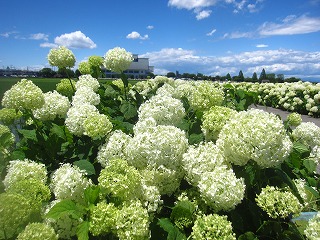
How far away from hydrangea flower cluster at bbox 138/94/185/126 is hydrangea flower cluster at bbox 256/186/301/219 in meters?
1.15

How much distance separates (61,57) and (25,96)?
1.61m

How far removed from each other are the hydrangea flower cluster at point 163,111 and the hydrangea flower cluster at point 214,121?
1.20 feet

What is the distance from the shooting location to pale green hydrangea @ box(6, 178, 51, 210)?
217cm

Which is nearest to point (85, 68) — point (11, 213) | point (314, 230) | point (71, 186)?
point (71, 186)

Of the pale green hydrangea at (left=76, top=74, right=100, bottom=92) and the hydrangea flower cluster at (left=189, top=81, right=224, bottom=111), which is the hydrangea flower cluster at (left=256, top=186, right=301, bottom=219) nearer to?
the hydrangea flower cluster at (left=189, top=81, right=224, bottom=111)

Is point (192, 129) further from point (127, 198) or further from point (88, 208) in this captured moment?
point (88, 208)

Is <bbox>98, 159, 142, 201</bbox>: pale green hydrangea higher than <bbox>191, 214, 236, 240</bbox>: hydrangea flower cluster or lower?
higher

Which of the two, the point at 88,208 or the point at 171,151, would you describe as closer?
the point at 88,208

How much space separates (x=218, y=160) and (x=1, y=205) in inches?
57.3

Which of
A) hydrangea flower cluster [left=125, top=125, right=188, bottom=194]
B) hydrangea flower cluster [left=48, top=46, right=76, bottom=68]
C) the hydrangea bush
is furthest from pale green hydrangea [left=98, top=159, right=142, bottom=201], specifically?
hydrangea flower cluster [left=48, top=46, right=76, bottom=68]

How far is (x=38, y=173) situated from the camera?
263 centimetres

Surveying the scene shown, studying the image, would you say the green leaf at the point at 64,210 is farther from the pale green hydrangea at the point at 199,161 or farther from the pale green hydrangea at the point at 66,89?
the pale green hydrangea at the point at 66,89

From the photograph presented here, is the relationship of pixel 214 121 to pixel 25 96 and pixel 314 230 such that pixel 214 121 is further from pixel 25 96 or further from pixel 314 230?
pixel 25 96

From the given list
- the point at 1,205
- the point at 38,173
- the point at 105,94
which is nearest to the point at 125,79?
the point at 105,94
